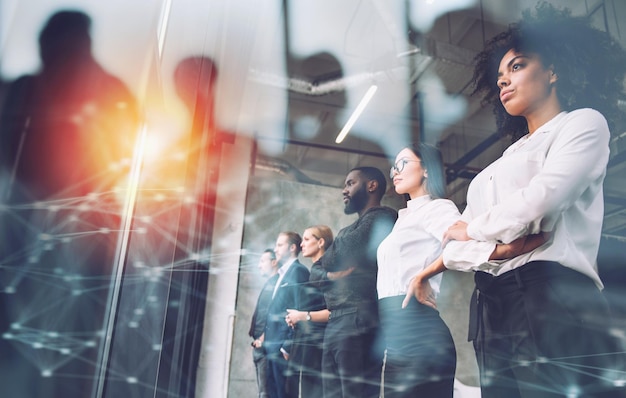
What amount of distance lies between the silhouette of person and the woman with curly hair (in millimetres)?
787

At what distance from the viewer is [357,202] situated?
1401 millimetres

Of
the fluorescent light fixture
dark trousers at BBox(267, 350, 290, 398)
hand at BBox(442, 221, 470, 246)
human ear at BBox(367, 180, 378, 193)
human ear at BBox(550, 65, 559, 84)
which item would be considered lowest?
dark trousers at BBox(267, 350, 290, 398)

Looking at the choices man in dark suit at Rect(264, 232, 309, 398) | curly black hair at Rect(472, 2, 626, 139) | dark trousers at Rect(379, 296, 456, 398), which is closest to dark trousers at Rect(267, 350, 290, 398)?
man in dark suit at Rect(264, 232, 309, 398)

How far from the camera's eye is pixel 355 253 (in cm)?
137

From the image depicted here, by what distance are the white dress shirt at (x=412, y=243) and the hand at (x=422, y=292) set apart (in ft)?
0.04

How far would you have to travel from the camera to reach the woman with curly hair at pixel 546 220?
0.86 meters

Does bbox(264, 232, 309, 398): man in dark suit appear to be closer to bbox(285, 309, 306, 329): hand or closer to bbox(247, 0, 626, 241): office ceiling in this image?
bbox(285, 309, 306, 329): hand

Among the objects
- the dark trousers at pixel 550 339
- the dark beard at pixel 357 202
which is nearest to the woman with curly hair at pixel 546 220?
the dark trousers at pixel 550 339

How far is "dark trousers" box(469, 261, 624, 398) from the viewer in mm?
838

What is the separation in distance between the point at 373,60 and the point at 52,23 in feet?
3.89

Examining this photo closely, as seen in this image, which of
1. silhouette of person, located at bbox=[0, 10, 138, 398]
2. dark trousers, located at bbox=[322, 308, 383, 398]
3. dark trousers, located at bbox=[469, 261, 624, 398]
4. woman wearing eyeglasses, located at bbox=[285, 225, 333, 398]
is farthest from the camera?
woman wearing eyeglasses, located at bbox=[285, 225, 333, 398]

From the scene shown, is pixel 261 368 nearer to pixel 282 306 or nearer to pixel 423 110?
pixel 282 306

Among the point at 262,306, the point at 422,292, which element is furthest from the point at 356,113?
the point at 262,306

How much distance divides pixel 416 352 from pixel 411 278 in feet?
0.60
